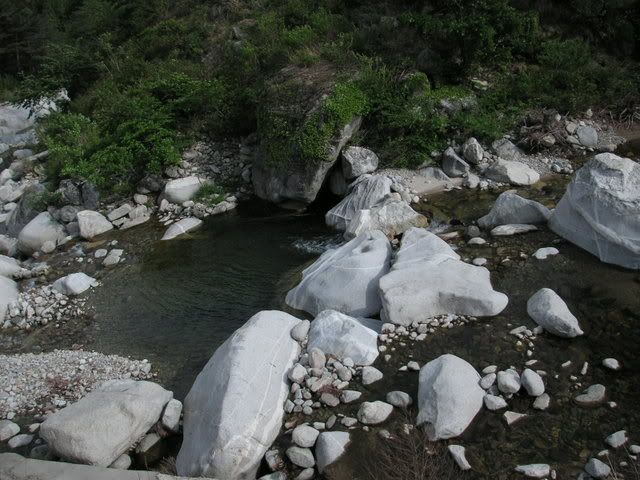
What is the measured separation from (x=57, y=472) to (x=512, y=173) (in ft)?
27.1

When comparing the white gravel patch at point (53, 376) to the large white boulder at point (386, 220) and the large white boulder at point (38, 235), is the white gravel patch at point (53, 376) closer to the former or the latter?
the large white boulder at point (386, 220)

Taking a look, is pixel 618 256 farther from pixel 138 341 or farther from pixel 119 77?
pixel 119 77

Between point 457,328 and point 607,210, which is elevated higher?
point 607,210

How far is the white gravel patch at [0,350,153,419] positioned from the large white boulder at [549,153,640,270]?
552 centimetres

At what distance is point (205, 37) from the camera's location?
16688 millimetres

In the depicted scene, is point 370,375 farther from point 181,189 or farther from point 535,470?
point 181,189

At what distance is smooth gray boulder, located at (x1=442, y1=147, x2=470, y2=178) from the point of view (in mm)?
10281

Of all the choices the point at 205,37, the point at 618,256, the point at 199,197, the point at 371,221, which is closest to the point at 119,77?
the point at 205,37

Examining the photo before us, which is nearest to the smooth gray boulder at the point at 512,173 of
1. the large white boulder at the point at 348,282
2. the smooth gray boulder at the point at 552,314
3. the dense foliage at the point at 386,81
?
the dense foliage at the point at 386,81

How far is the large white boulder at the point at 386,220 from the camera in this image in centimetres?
833

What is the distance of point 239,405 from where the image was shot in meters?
4.80

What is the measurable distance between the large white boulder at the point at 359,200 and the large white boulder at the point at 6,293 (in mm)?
4963

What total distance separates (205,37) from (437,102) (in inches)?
339

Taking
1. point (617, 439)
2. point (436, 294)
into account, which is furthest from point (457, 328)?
point (617, 439)
